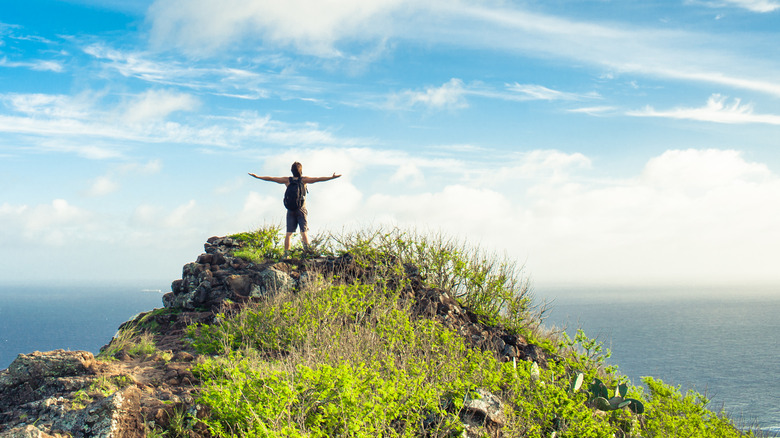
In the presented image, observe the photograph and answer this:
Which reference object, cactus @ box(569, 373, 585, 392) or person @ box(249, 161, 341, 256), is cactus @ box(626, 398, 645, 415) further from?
person @ box(249, 161, 341, 256)

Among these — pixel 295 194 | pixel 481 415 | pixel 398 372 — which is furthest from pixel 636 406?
pixel 295 194

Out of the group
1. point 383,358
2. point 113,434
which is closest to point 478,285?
point 383,358

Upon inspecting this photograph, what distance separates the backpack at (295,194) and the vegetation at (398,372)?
2102 mm

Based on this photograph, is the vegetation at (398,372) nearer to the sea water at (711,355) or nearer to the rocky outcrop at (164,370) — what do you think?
the rocky outcrop at (164,370)

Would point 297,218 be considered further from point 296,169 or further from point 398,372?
point 398,372

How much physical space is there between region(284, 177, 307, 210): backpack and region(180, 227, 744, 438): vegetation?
82.8 inches

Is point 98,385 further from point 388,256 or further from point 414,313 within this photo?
point 388,256

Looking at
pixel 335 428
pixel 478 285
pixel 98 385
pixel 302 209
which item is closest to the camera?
pixel 335 428

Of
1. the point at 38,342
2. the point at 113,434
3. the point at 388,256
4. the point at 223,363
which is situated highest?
the point at 388,256

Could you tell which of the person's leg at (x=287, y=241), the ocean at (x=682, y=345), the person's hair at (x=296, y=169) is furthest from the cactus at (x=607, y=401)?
the ocean at (x=682, y=345)

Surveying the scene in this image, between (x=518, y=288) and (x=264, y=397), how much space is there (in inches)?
344

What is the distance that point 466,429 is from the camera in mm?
5387

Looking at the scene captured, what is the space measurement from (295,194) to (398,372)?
27.1 ft

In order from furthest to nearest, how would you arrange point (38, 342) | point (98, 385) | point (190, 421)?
point (38, 342)
point (98, 385)
point (190, 421)
